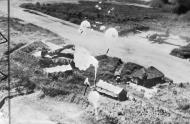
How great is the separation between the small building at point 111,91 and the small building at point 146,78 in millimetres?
3318

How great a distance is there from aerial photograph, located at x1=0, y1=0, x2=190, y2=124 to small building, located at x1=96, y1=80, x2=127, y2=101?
0.07 metres

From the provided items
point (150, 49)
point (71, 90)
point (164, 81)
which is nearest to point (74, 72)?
point (71, 90)

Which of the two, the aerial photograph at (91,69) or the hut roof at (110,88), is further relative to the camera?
the hut roof at (110,88)

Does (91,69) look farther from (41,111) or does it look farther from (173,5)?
(173,5)

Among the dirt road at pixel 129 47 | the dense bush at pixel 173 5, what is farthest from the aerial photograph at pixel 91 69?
the dense bush at pixel 173 5

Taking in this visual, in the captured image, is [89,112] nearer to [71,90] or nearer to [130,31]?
[71,90]

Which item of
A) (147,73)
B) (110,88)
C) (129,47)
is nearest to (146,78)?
(147,73)

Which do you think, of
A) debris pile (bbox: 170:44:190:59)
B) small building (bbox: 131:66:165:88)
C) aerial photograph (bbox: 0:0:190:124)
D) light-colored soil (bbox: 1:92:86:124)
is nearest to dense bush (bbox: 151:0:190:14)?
aerial photograph (bbox: 0:0:190:124)

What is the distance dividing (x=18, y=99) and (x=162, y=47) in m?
19.8

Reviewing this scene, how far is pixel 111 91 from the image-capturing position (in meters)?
19.7

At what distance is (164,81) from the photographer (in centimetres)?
2384

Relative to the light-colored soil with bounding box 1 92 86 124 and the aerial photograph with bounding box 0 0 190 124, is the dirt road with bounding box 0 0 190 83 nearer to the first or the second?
the aerial photograph with bounding box 0 0 190 124

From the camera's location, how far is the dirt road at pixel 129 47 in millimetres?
27734

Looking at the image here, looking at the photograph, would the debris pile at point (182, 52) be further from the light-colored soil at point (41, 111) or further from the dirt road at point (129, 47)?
the light-colored soil at point (41, 111)
